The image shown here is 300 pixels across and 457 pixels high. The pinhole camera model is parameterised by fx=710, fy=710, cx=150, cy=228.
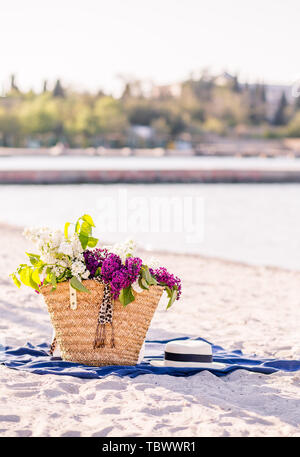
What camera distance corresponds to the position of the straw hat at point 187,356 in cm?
418

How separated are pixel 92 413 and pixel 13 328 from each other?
2.36 m

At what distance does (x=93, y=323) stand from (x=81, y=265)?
354 millimetres

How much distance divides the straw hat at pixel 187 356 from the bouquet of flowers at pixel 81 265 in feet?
1.41

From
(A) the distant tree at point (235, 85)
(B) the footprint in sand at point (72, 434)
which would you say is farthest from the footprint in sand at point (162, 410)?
(A) the distant tree at point (235, 85)

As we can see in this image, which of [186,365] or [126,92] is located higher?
[126,92]

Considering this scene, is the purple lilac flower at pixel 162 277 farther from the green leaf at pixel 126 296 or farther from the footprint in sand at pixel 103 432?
the footprint in sand at pixel 103 432

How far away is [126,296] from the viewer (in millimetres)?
3992

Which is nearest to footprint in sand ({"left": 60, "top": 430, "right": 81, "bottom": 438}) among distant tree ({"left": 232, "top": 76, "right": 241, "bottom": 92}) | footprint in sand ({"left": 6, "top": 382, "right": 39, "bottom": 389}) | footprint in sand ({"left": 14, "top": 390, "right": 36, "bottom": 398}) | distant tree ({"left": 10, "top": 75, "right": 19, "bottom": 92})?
footprint in sand ({"left": 14, "top": 390, "right": 36, "bottom": 398})

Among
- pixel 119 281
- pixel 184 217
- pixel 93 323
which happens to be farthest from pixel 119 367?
pixel 184 217

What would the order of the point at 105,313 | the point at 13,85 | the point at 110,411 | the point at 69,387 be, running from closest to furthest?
the point at 110,411 < the point at 69,387 < the point at 105,313 < the point at 13,85

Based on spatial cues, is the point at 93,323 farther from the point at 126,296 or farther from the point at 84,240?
the point at 84,240

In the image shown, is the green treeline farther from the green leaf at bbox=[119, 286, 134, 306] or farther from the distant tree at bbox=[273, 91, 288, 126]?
the green leaf at bbox=[119, 286, 134, 306]

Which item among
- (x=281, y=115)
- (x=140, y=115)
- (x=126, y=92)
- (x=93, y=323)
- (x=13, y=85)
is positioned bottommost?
(x=93, y=323)

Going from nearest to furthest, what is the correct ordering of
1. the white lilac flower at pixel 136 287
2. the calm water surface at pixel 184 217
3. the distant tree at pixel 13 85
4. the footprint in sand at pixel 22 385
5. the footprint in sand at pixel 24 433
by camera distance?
the footprint in sand at pixel 24 433 → the footprint in sand at pixel 22 385 → the white lilac flower at pixel 136 287 → the calm water surface at pixel 184 217 → the distant tree at pixel 13 85
